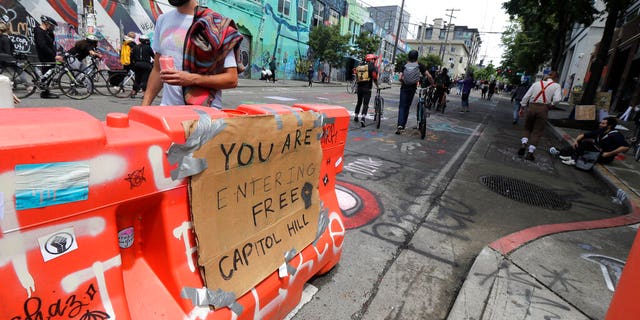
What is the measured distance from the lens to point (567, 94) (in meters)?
32.3

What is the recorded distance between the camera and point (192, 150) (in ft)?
4.71

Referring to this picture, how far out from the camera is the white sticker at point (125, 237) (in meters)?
1.38

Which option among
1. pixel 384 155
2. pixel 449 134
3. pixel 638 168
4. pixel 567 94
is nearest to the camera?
pixel 384 155

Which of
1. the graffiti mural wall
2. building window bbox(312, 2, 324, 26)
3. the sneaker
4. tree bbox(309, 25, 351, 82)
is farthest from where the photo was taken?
building window bbox(312, 2, 324, 26)

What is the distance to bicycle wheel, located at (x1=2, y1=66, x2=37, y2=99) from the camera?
8008mm

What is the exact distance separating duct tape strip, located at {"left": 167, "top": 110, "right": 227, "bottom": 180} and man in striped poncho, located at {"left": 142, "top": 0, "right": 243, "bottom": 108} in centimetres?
81

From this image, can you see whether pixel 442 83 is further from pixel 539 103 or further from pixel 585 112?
pixel 539 103

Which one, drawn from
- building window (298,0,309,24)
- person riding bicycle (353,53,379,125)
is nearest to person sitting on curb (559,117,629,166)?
person riding bicycle (353,53,379,125)

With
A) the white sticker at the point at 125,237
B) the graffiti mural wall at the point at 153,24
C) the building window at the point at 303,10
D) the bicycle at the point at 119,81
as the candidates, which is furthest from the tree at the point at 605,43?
the building window at the point at 303,10

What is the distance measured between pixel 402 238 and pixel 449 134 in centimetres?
732

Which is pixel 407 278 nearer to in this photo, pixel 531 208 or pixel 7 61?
pixel 531 208

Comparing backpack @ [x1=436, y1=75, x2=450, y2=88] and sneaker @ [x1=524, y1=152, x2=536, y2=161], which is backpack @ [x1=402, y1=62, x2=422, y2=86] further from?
backpack @ [x1=436, y1=75, x2=450, y2=88]

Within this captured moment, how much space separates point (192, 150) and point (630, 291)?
83.4 inches

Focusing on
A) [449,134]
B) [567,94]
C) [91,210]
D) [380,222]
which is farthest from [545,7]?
[567,94]
